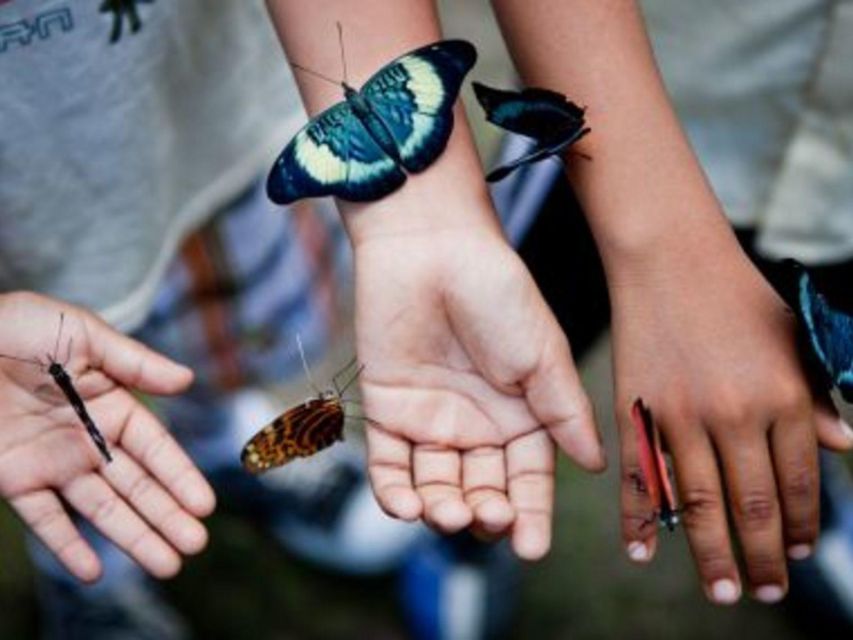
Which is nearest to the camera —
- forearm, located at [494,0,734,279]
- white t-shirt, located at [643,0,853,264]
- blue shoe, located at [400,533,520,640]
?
forearm, located at [494,0,734,279]

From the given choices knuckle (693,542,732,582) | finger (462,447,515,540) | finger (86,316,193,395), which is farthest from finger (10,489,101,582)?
knuckle (693,542,732,582)

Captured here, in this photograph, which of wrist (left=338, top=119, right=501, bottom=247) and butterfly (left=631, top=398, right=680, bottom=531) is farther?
wrist (left=338, top=119, right=501, bottom=247)

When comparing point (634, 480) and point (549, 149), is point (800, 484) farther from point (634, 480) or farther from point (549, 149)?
point (549, 149)

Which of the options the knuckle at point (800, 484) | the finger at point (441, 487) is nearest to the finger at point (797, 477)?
the knuckle at point (800, 484)

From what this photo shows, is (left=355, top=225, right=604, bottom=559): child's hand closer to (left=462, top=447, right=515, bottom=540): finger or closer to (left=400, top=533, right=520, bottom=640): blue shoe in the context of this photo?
(left=462, top=447, right=515, bottom=540): finger

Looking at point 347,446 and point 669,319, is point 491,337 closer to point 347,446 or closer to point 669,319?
point 669,319

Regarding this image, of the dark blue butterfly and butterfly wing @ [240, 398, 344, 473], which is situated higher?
the dark blue butterfly

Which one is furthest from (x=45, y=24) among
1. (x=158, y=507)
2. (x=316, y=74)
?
(x=158, y=507)

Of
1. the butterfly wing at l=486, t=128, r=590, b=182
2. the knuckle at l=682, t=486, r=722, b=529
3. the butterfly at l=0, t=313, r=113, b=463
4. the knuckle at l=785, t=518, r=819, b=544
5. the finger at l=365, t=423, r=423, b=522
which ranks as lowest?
the knuckle at l=785, t=518, r=819, b=544
